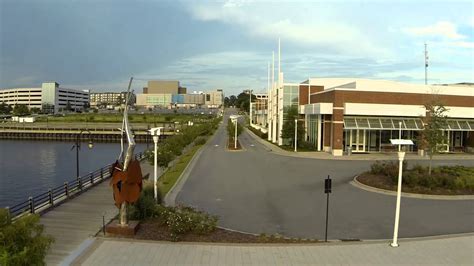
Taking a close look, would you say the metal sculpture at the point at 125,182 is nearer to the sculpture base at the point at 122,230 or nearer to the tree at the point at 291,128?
the sculpture base at the point at 122,230

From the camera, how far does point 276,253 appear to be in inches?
482

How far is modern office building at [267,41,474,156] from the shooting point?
4616cm

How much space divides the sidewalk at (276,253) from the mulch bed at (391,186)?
984cm

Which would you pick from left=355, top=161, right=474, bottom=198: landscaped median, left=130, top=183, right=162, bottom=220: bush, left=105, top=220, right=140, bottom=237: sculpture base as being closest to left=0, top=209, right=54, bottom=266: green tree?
left=105, top=220, right=140, bottom=237: sculpture base

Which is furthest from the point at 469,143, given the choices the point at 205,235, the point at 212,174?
the point at 205,235

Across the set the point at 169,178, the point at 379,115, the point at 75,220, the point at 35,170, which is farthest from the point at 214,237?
the point at 35,170

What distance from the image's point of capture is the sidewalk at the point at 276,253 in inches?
452

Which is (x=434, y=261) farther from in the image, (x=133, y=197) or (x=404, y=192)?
(x=404, y=192)

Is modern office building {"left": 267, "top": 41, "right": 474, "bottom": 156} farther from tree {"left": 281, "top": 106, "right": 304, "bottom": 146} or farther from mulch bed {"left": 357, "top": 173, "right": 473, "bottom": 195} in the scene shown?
mulch bed {"left": 357, "top": 173, "right": 473, "bottom": 195}

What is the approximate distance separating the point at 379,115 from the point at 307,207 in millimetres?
30512

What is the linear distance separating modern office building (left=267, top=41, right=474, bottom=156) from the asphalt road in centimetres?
1581

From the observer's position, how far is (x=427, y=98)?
1820 inches

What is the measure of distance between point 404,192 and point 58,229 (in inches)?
669

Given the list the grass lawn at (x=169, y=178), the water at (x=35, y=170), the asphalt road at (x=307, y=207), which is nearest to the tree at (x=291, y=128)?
the grass lawn at (x=169, y=178)
